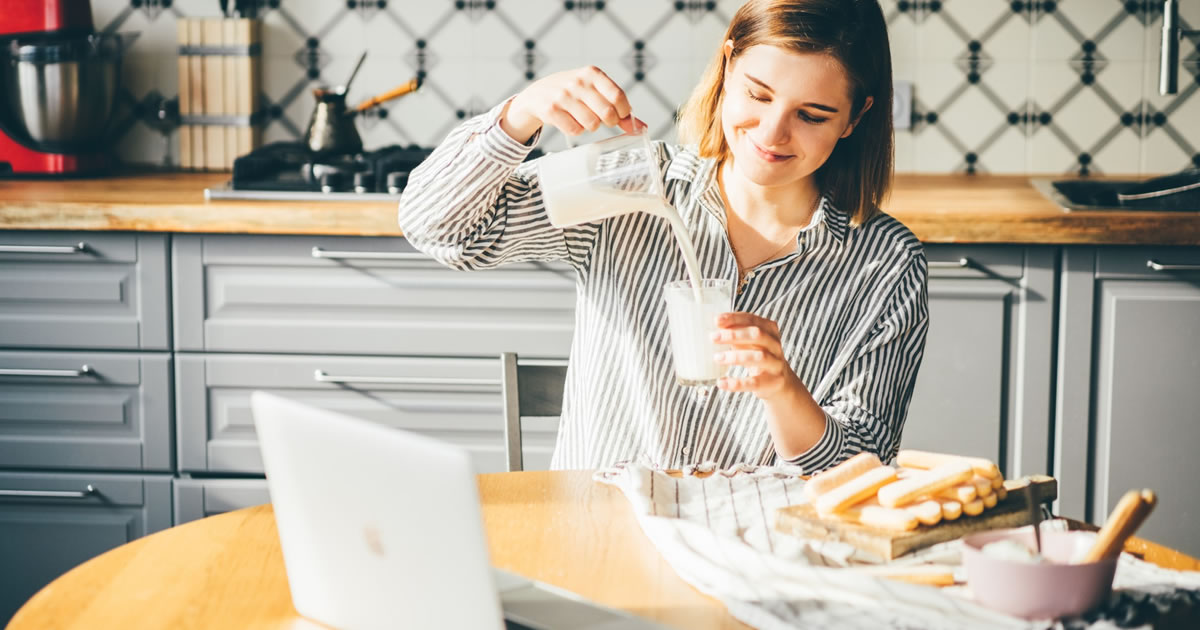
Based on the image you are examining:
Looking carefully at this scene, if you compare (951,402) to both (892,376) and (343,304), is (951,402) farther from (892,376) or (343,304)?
(343,304)

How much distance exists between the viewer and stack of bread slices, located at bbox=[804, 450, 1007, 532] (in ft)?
3.55

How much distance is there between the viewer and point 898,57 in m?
2.85

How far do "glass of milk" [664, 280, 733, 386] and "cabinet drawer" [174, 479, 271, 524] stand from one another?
1440mm

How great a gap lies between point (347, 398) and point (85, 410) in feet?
1.70

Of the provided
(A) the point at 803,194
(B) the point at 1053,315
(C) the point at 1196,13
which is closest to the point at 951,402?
(B) the point at 1053,315

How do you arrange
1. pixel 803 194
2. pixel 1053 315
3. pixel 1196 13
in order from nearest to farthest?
pixel 803 194
pixel 1053 315
pixel 1196 13

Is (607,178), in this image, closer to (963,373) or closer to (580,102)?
(580,102)

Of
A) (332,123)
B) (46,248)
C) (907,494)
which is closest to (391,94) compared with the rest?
(332,123)

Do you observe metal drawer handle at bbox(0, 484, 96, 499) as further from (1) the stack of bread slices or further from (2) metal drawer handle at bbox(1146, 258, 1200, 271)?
(2) metal drawer handle at bbox(1146, 258, 1200, 271)

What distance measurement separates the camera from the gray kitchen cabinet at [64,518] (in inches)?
96.5

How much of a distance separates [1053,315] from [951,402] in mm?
246

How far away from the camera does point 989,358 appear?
2.33 m

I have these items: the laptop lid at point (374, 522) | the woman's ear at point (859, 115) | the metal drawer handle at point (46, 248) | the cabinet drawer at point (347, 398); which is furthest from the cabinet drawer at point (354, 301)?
the laptop lid at point (374, 522)

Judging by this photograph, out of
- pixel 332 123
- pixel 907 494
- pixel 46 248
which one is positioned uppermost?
pixel 332 123
